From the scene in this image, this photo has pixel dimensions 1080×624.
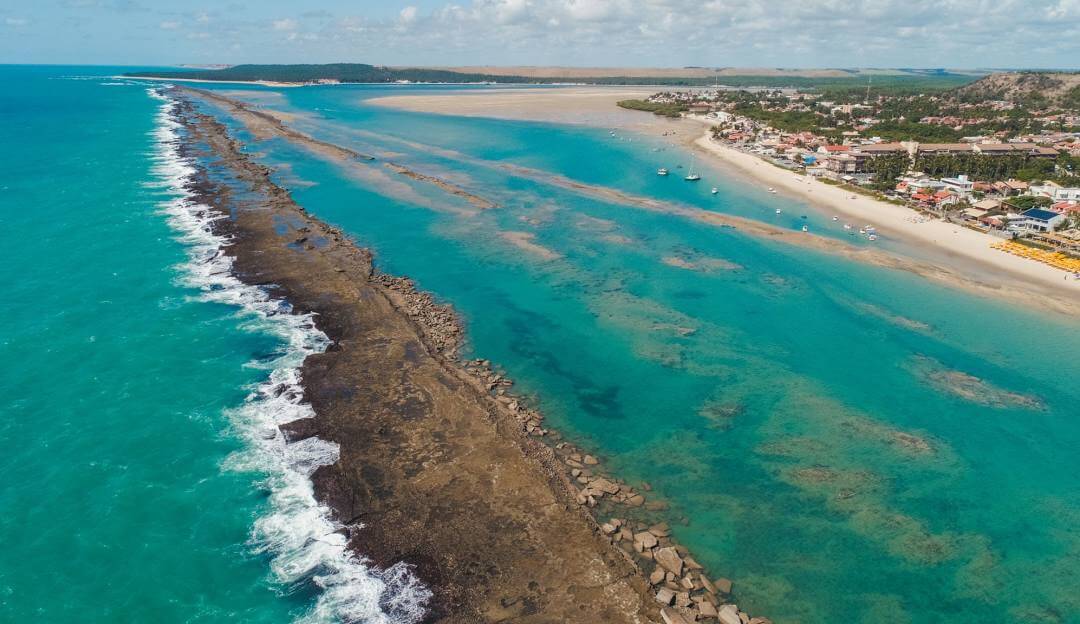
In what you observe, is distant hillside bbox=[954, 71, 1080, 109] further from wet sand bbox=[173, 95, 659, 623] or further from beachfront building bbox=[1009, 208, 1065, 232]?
wet sand bbox=[173, 95, 659, 623]

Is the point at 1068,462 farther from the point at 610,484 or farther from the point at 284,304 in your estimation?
the point at 284,304

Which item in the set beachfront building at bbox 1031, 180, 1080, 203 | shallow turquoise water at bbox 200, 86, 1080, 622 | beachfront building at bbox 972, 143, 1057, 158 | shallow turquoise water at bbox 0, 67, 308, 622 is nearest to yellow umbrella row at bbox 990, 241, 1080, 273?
shallow turquoise water at bbox 200, 86, 1080, 622

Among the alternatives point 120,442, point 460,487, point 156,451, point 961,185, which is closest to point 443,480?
point 460,487

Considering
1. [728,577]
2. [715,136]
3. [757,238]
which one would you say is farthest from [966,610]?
[715,136]

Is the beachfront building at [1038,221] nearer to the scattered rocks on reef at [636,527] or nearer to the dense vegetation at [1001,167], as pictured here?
the dense vegetation at [1001,167]

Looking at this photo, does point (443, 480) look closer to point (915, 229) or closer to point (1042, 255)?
point (1042, 255)

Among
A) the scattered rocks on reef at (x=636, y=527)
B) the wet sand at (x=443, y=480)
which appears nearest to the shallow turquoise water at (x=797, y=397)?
the scattered rocks on reef at (x=636, y=527)
